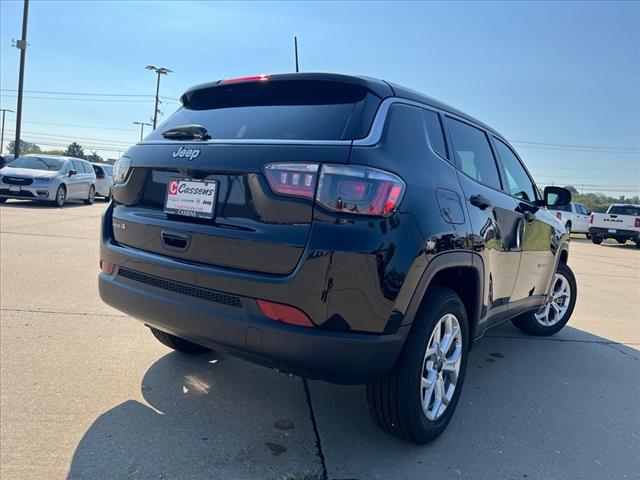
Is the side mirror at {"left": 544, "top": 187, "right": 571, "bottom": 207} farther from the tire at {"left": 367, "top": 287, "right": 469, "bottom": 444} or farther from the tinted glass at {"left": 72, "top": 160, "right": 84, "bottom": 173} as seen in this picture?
the tinted glass at {"left": 72, "top": 160, "right": 84, "bottom": 173}

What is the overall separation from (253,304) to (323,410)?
1.11m

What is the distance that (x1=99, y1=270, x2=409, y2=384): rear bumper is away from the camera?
2.08 metres

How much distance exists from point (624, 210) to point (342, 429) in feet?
74.0

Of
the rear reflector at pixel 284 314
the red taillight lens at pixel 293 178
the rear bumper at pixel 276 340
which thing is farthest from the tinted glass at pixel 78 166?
the rear reflector at pixel 284 314

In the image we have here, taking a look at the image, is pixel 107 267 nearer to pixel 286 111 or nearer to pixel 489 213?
pixel 286 111

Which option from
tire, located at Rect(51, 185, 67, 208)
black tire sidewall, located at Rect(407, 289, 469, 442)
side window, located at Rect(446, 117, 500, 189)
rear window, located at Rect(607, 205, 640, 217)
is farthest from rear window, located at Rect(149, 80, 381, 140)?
rear window, located at Rect(607, 205, 640, 217)

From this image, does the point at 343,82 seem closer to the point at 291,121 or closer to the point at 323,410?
the point at 291,121

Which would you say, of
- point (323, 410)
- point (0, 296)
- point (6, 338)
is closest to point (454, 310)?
point (323, 410)

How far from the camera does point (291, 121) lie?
Result: 97.6 inches

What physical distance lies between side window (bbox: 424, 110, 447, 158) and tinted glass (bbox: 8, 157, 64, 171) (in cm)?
1434

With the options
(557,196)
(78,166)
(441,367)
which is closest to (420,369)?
(441,367)

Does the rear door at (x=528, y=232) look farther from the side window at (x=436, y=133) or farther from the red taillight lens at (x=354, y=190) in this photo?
the red taillight lens at (x=354, y=190)

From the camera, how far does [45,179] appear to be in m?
13.8

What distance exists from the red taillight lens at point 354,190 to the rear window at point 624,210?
74.2 ft
